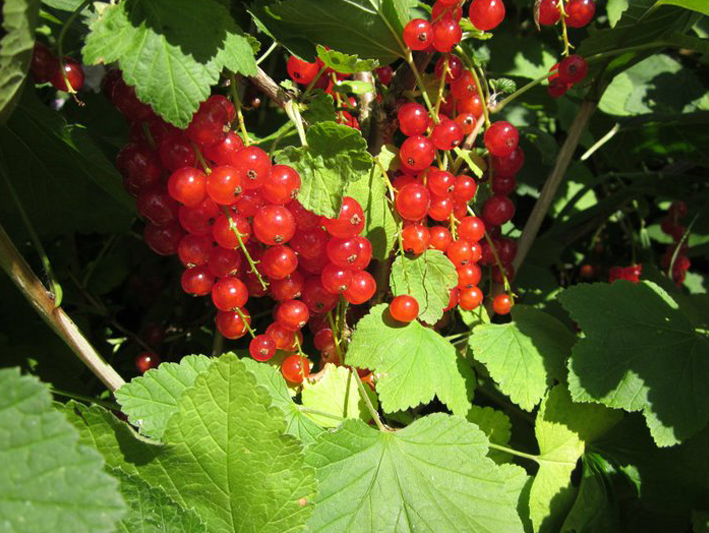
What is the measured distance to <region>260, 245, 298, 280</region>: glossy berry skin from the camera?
0.74m

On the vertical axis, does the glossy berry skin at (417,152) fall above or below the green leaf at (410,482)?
above

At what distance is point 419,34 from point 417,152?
142 millimetres

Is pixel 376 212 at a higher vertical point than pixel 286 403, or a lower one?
higher

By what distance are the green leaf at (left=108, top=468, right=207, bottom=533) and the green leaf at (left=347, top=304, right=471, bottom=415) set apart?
0.97 ft

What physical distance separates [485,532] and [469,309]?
338 millimetres

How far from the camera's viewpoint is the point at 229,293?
2.48 ft

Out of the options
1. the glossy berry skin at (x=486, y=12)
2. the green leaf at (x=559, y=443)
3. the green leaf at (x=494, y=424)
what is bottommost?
the green leaf at (x=559, y=443)

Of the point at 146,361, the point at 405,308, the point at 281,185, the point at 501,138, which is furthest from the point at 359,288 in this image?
the point at 146,361

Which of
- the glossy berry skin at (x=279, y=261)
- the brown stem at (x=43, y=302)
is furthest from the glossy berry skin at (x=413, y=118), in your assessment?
the brown stem at (x=43, y=302)

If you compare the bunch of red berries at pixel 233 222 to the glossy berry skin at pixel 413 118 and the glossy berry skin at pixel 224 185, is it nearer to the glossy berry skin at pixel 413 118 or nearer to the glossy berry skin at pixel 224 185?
the glossy berry skin at pixel 224 185

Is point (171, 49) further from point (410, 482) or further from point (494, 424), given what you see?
point (494, 424)

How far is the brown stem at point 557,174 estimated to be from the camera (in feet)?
3.38

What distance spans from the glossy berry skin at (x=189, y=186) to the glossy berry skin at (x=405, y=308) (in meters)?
0.31

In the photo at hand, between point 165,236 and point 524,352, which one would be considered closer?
point 165,236
